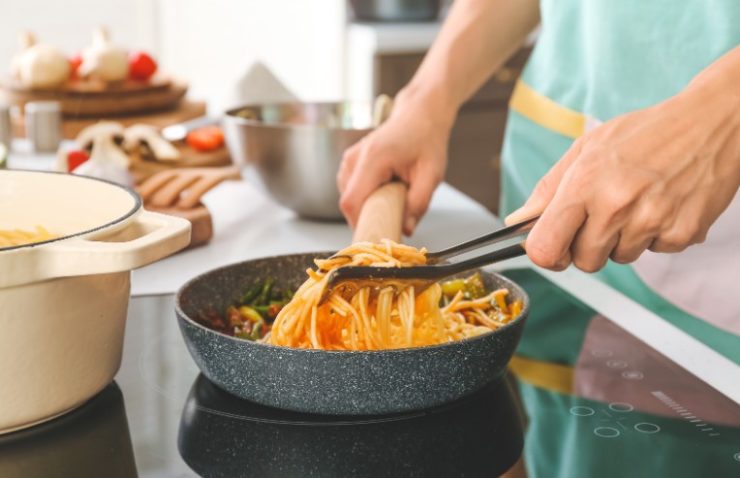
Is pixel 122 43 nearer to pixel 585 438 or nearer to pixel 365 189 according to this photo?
pixel 365 189

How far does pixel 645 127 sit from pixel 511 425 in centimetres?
27

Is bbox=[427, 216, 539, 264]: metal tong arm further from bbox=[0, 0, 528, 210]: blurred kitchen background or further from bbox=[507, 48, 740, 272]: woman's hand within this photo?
bbox=[0, 0, 528, 210]: blurred kitchen background

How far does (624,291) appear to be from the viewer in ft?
4.23

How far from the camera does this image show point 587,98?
1.36 metres

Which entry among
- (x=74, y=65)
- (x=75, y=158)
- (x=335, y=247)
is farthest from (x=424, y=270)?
(x=74, y=65)

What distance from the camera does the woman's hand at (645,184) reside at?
2.61 feet

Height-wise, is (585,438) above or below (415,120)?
below

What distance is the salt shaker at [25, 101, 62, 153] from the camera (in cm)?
177

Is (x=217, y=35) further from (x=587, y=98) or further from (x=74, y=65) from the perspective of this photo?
(x=587, y=98)

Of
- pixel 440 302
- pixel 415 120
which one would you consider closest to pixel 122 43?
pixel 415 120

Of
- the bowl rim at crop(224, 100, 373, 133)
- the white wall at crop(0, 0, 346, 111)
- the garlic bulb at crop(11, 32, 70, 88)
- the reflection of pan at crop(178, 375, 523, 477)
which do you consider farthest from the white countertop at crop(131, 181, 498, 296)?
the white wall at crop(0, 0, 346, 111)

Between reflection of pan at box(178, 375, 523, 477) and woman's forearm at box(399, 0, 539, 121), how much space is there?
24.5 inches

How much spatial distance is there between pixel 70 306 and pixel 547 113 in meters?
0.92

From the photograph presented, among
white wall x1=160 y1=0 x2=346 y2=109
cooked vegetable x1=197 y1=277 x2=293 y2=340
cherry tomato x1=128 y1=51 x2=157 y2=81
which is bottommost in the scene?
white wall x1=160 y1=0 x2=346 y2=109
